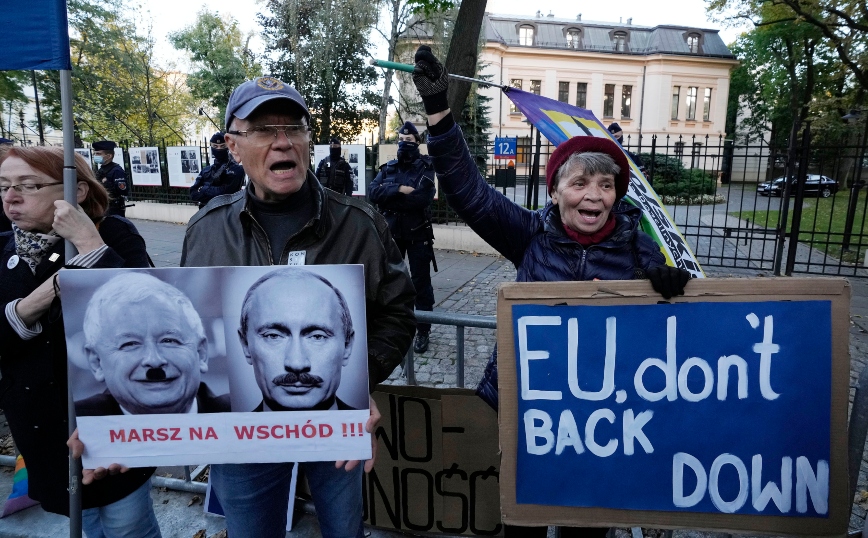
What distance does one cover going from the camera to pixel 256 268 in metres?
1.50

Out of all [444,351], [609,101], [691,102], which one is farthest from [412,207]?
[691,102]

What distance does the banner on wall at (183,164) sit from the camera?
47.1ft

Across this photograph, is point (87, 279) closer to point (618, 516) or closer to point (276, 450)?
point (276, 450)

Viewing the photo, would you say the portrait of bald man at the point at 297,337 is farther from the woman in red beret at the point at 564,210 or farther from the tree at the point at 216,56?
the tree at the point at 216,56

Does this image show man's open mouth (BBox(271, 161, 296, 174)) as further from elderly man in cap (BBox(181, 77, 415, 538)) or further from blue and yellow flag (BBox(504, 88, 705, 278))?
blue and yellow flag (BBox(504, 88, 705, 278))

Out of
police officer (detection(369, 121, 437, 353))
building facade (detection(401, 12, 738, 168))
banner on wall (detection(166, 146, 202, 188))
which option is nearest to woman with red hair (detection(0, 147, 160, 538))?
police officer (detection(369, 121, 437, 353))

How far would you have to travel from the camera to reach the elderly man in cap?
1.62 meters

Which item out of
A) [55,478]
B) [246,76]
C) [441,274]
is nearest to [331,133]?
[246,76]

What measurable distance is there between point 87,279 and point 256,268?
0.51m

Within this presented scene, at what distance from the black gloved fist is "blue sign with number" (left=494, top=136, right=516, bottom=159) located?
8.77m

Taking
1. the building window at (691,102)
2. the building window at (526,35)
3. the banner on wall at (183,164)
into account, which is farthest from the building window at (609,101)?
the banner on wall at (183,164)

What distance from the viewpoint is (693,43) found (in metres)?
45.4

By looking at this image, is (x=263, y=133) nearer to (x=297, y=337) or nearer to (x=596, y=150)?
(x=297, y=337)

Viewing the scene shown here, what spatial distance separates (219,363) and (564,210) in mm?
1305
